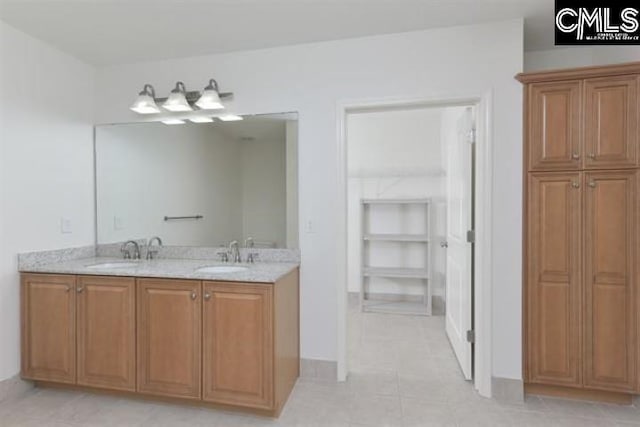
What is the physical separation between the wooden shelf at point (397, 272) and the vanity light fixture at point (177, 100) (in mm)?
2699

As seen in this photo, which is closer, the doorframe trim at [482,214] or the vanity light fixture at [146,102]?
the doorframe trim at [482,214]

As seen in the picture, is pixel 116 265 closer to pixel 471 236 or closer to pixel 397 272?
pixel 471 236

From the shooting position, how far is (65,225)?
256 cm

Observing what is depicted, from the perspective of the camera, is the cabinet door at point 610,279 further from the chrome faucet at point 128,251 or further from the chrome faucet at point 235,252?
the chrome faucet at point 128,251

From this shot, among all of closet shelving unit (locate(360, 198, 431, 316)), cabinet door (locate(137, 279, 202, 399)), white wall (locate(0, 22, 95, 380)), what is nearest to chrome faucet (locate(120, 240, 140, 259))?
white wall (locate(0, 22, 95, 380))

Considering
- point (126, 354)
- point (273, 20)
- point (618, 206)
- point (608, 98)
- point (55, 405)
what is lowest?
point (55, 405)

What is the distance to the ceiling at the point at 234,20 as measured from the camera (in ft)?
6.49

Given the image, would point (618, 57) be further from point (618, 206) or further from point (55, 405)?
point (55, 405)

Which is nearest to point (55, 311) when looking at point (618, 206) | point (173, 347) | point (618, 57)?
point (173, 347)

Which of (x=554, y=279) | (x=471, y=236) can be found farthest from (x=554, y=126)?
(x=554, y=279)

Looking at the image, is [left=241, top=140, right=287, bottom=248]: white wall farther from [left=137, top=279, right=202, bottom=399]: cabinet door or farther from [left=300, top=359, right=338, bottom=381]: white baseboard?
[left=300, top=359, right=338, bottom=381]: white baseboard

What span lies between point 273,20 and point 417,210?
115 inches

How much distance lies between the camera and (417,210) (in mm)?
4316

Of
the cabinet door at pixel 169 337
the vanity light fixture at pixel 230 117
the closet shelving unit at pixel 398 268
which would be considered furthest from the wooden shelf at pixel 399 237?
the cabinet door at pixel 169 337
